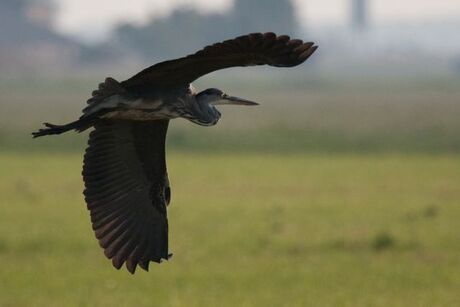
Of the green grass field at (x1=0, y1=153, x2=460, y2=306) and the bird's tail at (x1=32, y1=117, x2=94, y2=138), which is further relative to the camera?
the green grass field at (x1=0, y1=153, x2=460, y2=306)

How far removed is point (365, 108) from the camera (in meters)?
48.3

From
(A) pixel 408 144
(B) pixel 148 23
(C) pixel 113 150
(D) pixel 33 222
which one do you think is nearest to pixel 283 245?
(D) pixel 33 222

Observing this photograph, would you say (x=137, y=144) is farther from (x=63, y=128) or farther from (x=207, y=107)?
(x=63, y=128)

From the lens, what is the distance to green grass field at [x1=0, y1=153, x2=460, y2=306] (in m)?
11.6

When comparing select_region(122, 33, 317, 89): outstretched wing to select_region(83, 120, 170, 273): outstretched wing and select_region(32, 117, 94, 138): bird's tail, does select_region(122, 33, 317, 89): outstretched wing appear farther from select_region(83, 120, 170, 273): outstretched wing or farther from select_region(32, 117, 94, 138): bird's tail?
A: select_region(83, 120, 170, 273): outstretched wing

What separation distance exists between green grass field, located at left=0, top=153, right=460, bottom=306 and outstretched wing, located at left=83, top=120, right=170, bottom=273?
305 centimetres

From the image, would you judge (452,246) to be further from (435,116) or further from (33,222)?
(435,116)

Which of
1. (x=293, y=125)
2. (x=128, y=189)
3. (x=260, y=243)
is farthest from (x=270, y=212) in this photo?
(x=293, y=125)

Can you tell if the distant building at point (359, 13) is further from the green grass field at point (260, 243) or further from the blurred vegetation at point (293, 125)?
the green grass field at point (260, 243)

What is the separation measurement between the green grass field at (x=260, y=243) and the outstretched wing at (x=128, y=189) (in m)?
3.05

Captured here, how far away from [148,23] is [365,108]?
56041 millimetres

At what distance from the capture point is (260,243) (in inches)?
576

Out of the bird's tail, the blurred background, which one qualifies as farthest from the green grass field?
the bird's tail

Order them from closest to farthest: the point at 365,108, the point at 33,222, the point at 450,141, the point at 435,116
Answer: the point at 33,222, the point at 450,141, the point at 435,116, the point at 365,108
